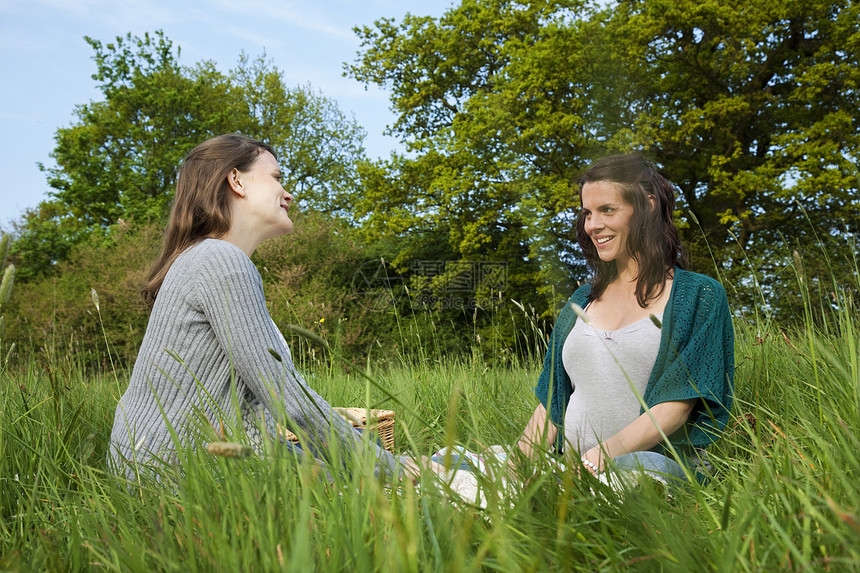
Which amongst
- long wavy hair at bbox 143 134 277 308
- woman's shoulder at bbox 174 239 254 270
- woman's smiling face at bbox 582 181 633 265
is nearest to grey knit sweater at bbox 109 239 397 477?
woman's shoulder at bbox 174 239 254 270

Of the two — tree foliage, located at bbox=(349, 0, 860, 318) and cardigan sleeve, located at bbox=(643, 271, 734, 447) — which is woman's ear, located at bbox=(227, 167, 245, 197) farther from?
tree foliage, located at bbox=(349, 0, 860, 318)

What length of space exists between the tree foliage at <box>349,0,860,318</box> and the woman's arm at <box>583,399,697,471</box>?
12.2 metres

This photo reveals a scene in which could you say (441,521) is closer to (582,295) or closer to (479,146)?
(582,295)

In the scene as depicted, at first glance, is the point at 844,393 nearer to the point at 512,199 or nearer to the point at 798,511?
the point at 798,511

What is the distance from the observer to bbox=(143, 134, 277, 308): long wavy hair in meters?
2.62

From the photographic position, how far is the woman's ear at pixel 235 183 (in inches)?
104

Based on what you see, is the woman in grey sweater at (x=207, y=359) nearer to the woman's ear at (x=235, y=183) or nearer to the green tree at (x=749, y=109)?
the woman's ear at (x=235, y=183)

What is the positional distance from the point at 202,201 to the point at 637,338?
1.81m

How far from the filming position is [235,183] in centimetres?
265

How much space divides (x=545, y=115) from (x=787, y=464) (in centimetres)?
1562

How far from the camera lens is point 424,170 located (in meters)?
18.1

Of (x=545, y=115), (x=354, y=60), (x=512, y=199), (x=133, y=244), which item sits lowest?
(x=133, y=244)

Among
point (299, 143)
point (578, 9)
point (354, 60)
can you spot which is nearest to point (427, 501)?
point (578, 9)

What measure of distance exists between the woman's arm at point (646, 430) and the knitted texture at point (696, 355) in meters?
0.03
